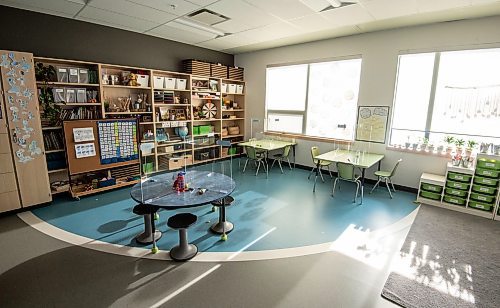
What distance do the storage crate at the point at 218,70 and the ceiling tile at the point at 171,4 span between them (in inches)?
100

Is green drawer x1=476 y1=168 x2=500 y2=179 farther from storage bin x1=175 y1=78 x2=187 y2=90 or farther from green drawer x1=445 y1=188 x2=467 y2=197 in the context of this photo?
storage bin x1=175 y1=78 x2=187 y2=90

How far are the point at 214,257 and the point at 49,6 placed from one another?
14.3ft

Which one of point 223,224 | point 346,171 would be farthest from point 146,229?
point 346,171

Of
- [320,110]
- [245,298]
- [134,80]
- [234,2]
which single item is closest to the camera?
[245,298]

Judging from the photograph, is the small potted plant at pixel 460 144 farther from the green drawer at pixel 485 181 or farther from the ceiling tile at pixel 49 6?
the ceiling tile at pixel 49 6

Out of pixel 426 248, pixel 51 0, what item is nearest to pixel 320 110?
pixel 426 248

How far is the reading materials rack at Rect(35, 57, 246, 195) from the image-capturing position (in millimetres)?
4047

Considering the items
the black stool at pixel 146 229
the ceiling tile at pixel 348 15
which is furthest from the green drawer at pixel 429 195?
the black stool at pixel 146 229

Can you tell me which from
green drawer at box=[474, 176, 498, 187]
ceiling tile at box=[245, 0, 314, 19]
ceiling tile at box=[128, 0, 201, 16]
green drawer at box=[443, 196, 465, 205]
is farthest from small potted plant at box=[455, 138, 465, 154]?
ceiling tile at box=[128, 0, 201, 16]

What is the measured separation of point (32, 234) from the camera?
306cm

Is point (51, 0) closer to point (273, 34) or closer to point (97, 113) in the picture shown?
point (97, 113)

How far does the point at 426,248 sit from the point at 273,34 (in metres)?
4.48

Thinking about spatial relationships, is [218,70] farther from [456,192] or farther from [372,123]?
[456,192]

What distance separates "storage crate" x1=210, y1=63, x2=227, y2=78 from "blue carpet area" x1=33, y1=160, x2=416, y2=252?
327 centimetres
